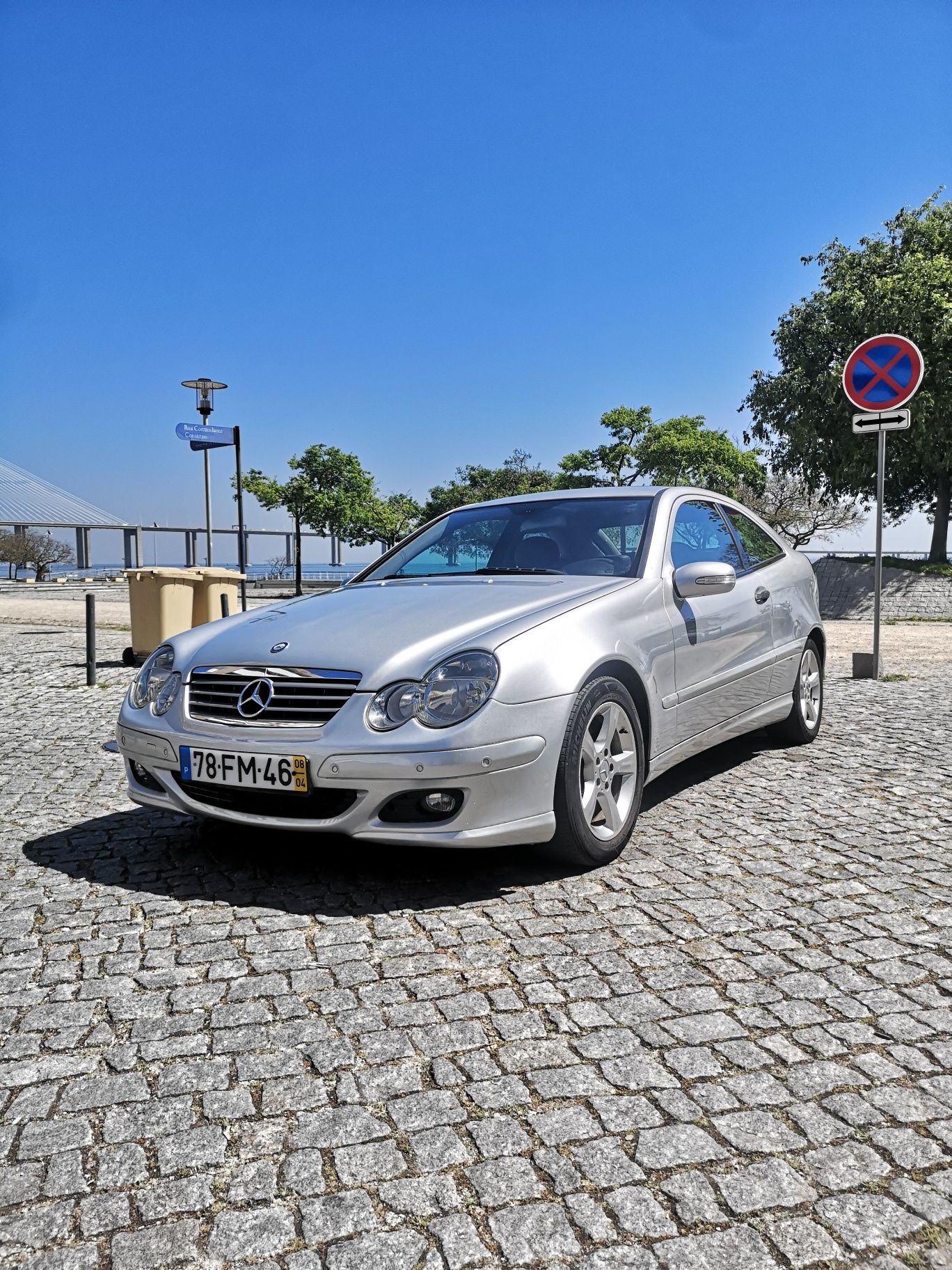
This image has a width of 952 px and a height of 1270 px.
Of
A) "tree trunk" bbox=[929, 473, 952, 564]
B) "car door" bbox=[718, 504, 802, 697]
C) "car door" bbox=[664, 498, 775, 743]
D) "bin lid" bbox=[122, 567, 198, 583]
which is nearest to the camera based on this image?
"car door" bbox=[664, 498, 775, 743]

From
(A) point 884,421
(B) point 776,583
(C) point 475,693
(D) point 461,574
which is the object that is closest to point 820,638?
(B) point 776,583

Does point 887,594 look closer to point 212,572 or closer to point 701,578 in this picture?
point 212,572

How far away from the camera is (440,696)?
11.0 ft

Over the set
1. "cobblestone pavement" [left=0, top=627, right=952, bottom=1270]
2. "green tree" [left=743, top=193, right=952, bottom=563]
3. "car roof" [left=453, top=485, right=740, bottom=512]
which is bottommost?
"cobblestone pavement" [left=0, top=627, right=952, bottom=1270]

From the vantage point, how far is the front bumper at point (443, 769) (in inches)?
129

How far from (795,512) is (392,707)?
53422 mm

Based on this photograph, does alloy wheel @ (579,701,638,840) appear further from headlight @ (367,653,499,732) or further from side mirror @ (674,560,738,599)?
side mirror @ (674,560,738,599)

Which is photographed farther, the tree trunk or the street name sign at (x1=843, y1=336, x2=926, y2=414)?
the tree trunk

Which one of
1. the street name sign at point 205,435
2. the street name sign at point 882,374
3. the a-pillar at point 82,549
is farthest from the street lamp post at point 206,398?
the a-pillar at point 82,549

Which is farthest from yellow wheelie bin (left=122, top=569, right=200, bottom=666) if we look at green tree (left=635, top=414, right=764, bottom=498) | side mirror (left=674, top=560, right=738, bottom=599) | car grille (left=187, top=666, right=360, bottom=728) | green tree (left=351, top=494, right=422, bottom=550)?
green tree (left=635, top=414, right=764, bottom=498)

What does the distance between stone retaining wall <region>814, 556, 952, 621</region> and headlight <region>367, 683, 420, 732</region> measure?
61.3 ft

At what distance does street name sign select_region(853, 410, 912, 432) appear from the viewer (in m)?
8.84

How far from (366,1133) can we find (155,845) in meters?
2.42

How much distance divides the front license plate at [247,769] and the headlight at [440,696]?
30 centimetres
